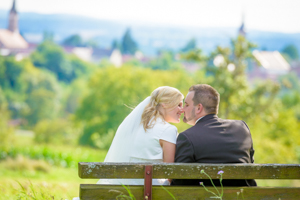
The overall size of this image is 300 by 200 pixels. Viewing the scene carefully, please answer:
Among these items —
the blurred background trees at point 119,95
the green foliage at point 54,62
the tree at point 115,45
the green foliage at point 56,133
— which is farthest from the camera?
the tree at point 115,45

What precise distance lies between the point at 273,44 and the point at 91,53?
6059 centimetres

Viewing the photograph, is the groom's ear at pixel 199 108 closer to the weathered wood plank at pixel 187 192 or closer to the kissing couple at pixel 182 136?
Result: the kissing couple at pixel 182 136

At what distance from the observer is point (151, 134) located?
325cm

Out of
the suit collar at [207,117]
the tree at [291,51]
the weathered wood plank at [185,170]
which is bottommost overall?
the tree at [291,51]

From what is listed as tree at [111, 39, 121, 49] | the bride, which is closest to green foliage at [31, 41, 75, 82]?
tree at [111, 39, 121, 49]

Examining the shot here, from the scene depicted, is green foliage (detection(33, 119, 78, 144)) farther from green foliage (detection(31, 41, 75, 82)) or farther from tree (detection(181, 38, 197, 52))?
tree (detection(181, 38, 197, 52))

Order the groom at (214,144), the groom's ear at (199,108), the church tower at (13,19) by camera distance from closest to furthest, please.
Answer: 1. the groom at (214,144)
2. the groom's ear at (199,108)
3. the church tower at (13,19)

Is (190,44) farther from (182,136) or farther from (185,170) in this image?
(185,170)

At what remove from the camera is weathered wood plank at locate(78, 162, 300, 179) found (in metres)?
2.45

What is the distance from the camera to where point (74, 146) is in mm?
51969

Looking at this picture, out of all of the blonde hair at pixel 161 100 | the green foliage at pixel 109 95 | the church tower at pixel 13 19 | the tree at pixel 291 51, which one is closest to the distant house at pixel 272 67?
the tree at pixel 291 51

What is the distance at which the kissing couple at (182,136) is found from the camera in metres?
2.90

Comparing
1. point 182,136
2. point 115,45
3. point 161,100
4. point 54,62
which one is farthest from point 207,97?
point 115,45

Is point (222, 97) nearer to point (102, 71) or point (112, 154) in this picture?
point (112, 154)
